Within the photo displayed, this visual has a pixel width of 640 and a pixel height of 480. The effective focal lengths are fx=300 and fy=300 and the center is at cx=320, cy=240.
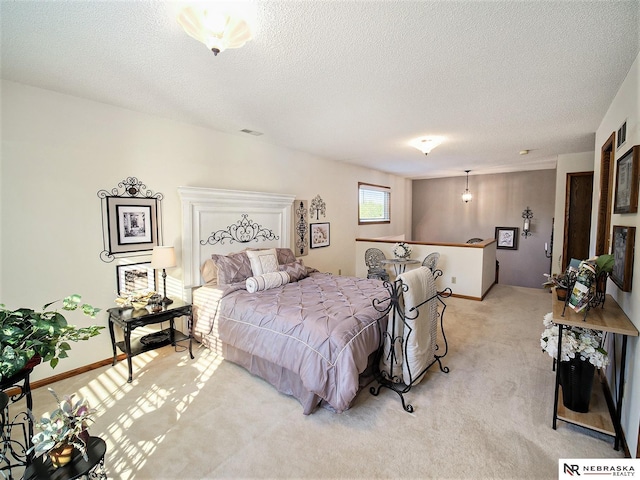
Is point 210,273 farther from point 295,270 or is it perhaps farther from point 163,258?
point 295,270

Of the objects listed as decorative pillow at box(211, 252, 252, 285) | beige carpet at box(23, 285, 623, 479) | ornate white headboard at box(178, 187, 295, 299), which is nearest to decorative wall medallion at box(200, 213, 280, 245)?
ornate white headboard at box(178, 187, 295, 299)

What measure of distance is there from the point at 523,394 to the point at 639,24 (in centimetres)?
265

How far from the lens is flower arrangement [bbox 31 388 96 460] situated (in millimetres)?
1252

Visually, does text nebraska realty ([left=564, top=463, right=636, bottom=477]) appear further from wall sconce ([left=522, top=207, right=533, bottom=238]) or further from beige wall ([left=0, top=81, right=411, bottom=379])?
wall sconce ([left=522, top=207, right=533, bottom=238])

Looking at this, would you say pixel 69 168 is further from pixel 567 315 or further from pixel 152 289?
pixel 567 315

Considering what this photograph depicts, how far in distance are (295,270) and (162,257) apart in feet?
5.14

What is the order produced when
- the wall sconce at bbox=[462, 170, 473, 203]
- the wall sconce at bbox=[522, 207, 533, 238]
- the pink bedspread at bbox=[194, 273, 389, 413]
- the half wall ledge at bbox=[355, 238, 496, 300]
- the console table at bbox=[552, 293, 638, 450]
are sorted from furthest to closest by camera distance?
1. the wall sconce at bbox=[462, 170, 473, 203]
2. the wall sconce at bbox=[522, 207, 533, 238]
3. the half wall ledge at bbox=[355, 238, 496, 300]
4. the pink bedspread at bbox=[194, 273, 389, 413]
5. the console table at bbox=[552, 293, 638, 450]

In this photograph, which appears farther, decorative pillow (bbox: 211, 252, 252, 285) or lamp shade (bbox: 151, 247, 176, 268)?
decorative pillow (bbox: 211, 252, 252, 285)

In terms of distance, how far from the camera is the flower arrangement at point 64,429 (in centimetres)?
125

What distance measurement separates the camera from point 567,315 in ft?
6.54

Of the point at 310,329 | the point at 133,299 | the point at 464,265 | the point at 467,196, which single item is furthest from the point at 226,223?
the point at 467,196

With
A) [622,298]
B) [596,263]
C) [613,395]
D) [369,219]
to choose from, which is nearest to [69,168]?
[596,263]

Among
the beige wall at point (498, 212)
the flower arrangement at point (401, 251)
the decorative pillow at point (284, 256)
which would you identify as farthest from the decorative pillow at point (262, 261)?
the beige wall at point (498, 212)

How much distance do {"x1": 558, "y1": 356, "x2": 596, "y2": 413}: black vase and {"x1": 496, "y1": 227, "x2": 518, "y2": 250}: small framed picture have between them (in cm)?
637
